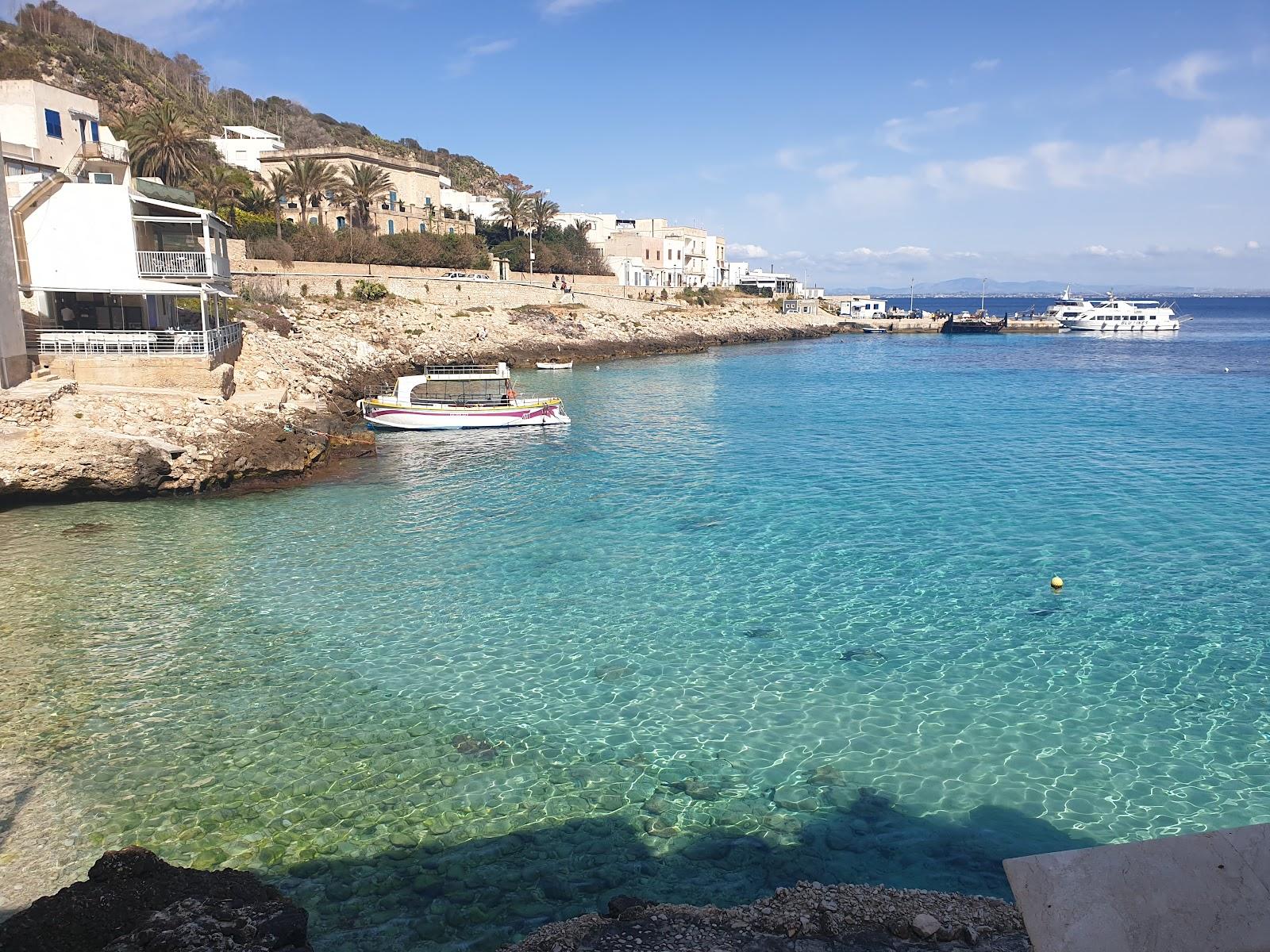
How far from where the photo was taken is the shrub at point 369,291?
56250 mm

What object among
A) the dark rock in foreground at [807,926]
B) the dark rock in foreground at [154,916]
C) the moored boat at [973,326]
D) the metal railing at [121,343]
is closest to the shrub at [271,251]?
the metal railing at [121,343]

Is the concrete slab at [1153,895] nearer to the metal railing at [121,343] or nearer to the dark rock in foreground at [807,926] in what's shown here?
the dark rock in foreground at [807,926]

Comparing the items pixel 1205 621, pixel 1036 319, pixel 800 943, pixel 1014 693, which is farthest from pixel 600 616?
pixel 1036 319

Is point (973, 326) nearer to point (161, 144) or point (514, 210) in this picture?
point (514, 210)

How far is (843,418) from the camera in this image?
1542 inches

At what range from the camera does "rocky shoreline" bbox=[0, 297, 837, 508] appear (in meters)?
21.4

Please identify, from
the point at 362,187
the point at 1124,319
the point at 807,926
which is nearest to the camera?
the point at 807,926

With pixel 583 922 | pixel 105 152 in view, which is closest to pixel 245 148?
pixel 105 152

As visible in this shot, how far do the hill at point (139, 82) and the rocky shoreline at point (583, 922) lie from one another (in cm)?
6820

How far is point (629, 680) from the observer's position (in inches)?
502

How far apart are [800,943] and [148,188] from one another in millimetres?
33744

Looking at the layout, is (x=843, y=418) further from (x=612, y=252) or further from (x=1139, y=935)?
(x=612, y=252)

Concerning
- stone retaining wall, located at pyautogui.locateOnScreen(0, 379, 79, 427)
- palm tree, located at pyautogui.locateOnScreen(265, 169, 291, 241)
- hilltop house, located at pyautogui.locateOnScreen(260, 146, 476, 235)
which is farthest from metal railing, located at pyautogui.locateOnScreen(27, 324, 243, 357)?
hilltop house, located at pyautogui.locateOnScreen(260, 146, 476, 235)

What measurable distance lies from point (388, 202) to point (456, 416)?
46.4 meters
